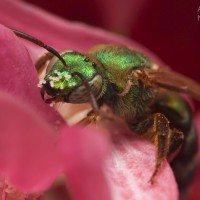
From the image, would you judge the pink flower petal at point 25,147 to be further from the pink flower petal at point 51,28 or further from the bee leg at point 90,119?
the pink flower petal at point 51,28

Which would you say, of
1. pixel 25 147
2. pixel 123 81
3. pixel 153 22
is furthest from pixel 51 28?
pixel 25 147

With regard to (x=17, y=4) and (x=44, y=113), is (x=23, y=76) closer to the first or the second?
(x=44, y=113)

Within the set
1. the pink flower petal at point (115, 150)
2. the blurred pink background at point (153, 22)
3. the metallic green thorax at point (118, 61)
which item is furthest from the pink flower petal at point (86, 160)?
the blurred pink background at point (153, 22)

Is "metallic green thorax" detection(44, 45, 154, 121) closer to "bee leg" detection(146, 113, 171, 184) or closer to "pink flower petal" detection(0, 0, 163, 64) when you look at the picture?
"bee leg" detection(146, 113, 171, 184)

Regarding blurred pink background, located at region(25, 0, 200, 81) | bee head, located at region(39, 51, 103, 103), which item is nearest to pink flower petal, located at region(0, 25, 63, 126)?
bee head, located at region(39, 51, 103, 103)

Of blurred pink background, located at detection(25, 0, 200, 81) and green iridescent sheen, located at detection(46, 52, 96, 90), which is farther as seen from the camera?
blurred pink background, located at detection(25, 0, 200, 81)
